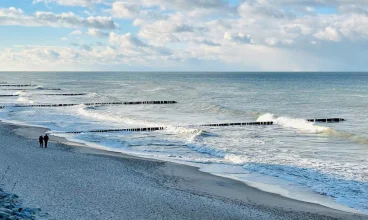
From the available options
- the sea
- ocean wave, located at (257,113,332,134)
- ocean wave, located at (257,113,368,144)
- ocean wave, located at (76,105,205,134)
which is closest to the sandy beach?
the sea

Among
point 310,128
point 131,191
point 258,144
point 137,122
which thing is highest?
point 131,191

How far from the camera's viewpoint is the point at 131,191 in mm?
19781

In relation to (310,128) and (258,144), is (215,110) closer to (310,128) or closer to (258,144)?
(310,128)

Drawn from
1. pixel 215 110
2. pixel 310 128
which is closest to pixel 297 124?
pixel 310 128

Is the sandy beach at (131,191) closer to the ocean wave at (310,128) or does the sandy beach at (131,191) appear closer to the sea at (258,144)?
the sea at (258,144)

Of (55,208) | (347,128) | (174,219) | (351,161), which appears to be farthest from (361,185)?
(347,128)

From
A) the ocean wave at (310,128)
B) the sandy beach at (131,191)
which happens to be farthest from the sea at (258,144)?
the sandy beach at (131,191)

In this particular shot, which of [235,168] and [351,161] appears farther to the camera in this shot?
[351,161]

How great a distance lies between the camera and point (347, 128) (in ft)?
142

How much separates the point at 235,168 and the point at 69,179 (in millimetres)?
9678

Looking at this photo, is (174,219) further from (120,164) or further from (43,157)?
(43,157)

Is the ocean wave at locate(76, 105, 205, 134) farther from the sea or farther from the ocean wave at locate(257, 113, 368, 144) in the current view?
the ocean wave at locate(257, 113, 368, 144)

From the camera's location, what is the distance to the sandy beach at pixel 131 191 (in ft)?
54.9

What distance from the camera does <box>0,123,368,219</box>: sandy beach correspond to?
54.9ft
